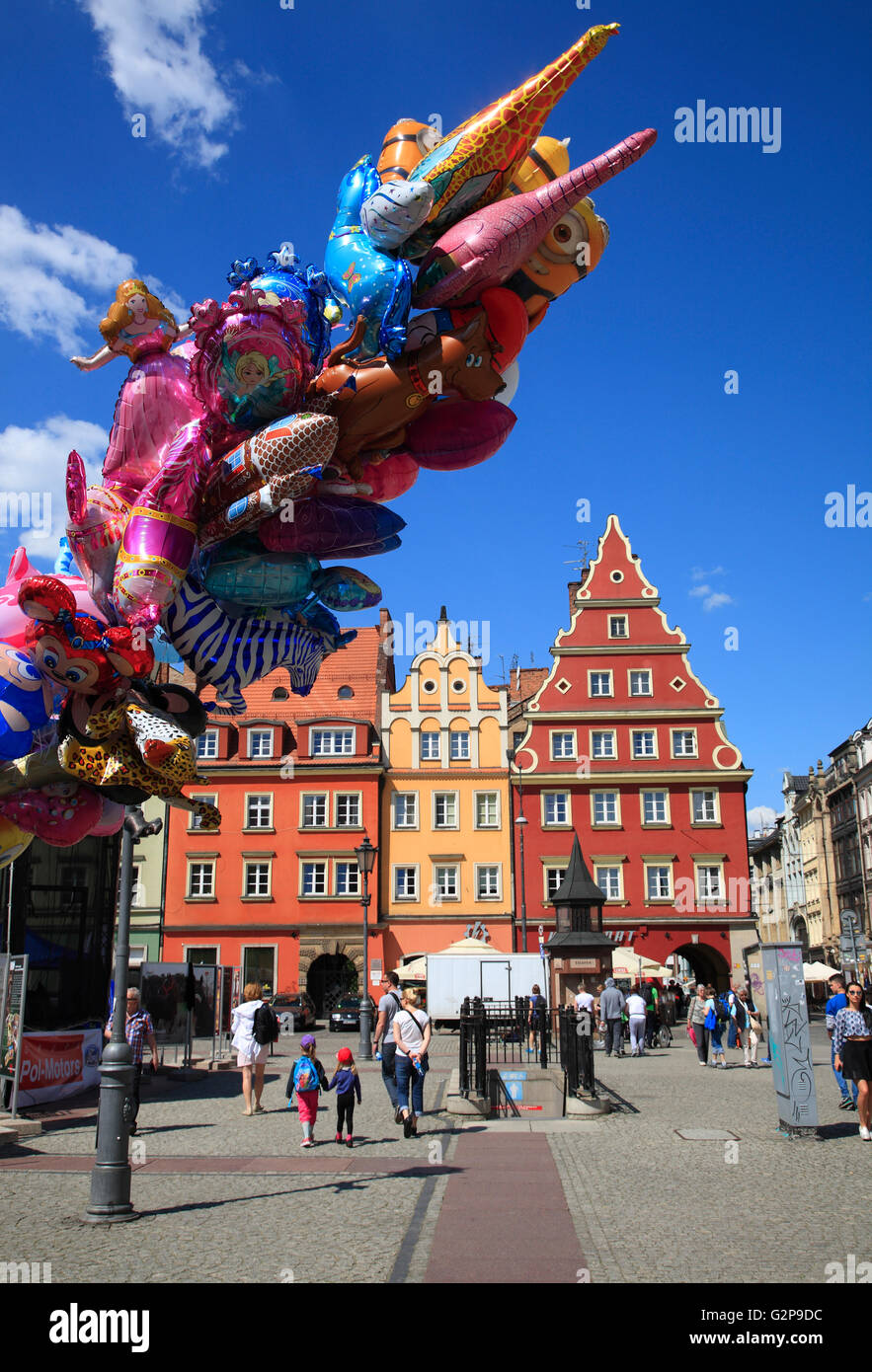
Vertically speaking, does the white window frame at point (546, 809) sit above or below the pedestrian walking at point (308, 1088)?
above

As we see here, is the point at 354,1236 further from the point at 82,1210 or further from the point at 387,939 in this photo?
the point at 387,939

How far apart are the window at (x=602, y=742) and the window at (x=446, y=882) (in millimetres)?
7390

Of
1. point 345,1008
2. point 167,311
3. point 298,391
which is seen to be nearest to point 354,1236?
point 298,391

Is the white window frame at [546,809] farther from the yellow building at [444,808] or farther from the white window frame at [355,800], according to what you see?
the white window frame at [355,800]

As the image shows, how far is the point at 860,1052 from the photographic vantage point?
12.7 meters

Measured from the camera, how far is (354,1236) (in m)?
7.87

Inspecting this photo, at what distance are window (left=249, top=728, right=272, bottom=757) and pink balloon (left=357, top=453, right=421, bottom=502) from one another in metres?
37.5

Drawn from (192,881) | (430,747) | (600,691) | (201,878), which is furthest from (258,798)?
(600,691)

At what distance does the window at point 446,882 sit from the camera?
4325 cm

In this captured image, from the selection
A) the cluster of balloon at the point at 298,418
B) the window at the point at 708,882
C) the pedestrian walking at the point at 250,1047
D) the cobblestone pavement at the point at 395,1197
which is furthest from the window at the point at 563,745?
the cluster of balloon at the point at 298,418

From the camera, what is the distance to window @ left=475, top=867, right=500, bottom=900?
43.0 metres

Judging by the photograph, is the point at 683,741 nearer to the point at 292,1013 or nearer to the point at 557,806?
the point at 557,806

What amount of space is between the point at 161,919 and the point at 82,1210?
36.2m

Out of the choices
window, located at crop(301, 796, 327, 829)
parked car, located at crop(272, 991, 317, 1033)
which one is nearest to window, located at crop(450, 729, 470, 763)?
window, located at crop(301, 796, 327, 829)
